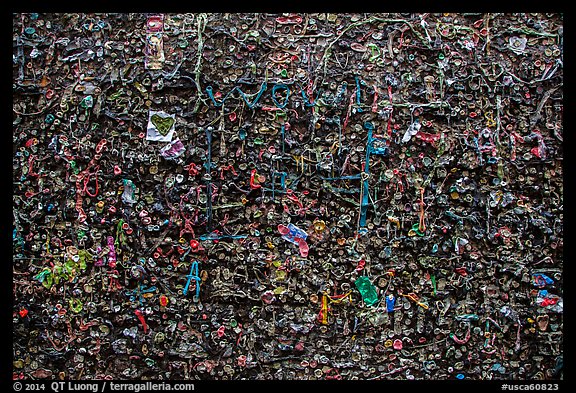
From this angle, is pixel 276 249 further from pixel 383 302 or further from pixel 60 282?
pixel 60 282

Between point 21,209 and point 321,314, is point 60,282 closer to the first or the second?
point 21,209

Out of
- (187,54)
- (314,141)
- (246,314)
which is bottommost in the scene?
(246,314)

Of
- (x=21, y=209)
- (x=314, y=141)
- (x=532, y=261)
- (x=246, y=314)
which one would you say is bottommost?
(x=246, y=314)

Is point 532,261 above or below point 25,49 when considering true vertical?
below

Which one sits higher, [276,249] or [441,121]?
[441,121]

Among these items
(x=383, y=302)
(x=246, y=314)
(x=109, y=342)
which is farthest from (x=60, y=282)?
(x=383, y=302)

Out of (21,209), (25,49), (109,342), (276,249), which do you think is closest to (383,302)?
(276,249)
